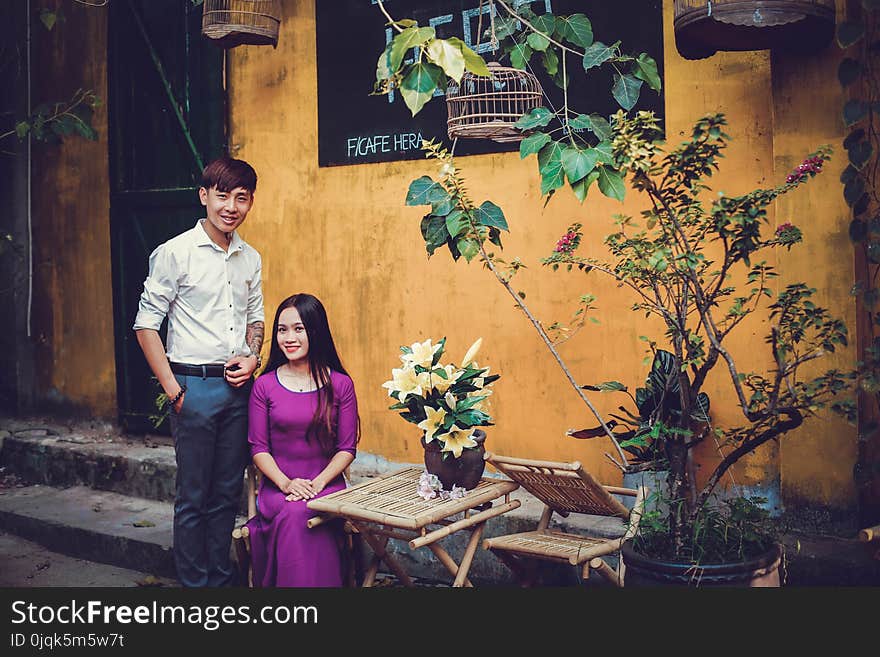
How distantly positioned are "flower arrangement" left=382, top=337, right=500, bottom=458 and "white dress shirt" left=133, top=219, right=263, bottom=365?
94 cm

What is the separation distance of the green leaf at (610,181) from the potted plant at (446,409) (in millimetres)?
1061

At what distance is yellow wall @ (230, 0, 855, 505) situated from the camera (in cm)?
441

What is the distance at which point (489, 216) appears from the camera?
12.6ft

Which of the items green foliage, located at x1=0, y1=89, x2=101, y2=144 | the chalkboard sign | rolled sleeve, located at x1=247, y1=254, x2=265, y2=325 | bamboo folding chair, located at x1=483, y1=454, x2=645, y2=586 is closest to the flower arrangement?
bamboo folding chair, located at x1=483, y1=454, x2=645, y2=586

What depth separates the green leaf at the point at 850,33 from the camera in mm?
3902

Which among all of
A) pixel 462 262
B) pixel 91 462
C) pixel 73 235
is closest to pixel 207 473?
pixel 462 262

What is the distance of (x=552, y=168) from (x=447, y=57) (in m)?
0.64

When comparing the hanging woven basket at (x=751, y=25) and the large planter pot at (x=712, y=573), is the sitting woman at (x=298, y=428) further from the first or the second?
the hanging woven basket at (x=751, y=25)

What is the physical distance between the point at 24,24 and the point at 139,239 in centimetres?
221

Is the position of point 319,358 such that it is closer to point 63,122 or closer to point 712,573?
point 712,573

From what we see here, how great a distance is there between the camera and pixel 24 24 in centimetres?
773

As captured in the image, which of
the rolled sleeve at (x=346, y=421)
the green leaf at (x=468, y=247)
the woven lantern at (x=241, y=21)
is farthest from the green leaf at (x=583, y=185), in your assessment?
the woven lantern at (x=241, y=21)

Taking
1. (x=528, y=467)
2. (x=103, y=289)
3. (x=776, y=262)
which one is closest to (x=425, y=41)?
(x=528, y=467)

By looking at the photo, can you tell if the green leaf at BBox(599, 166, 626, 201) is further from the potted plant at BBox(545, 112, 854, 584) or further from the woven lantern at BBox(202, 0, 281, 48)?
the woven lantern at BBox(202, 0, 281, 48)
